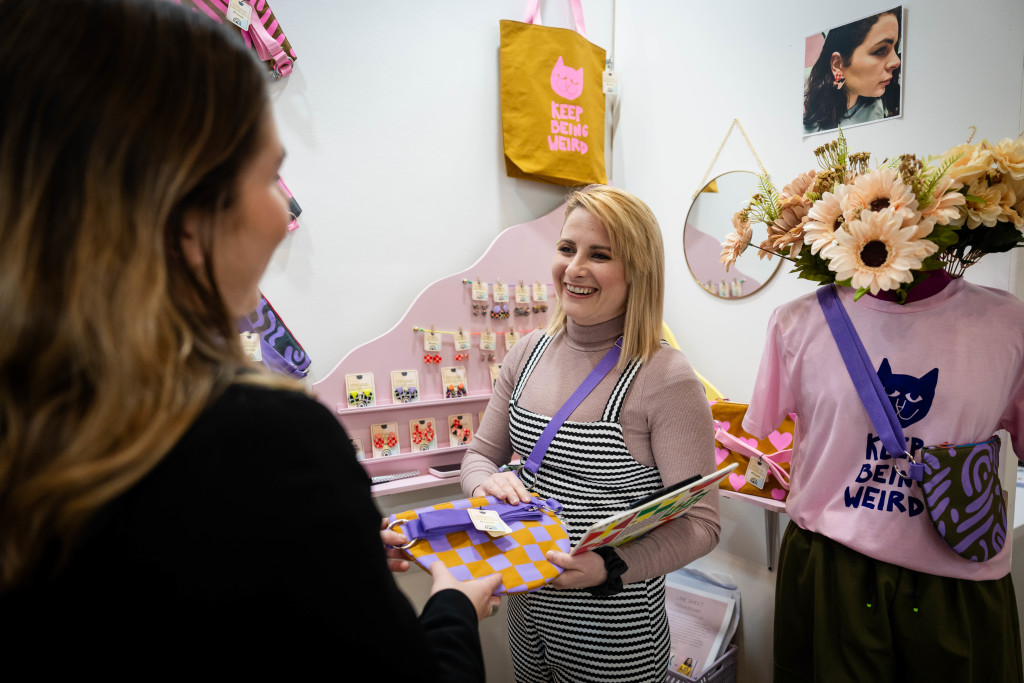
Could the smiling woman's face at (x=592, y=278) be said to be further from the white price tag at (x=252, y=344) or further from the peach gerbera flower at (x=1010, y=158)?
the white price tag at (x=252, y=344)

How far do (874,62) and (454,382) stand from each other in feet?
6.07

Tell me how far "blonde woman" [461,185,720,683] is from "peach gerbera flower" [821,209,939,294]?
40 cm

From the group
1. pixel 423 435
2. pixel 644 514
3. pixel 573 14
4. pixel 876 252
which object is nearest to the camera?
pixel 644 514

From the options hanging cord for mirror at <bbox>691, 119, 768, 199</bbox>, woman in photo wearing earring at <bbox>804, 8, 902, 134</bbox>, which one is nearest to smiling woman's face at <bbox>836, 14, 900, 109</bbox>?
woman in photo wearing earring at <bbox>804, 8, 902, 134</bbox>

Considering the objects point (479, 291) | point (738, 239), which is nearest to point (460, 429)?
point (479, 291)

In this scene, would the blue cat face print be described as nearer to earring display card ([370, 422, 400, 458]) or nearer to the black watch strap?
the black watch strap

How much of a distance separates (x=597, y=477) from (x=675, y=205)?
5.43 ft

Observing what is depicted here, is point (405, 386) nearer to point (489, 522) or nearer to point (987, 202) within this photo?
point (489, 522)

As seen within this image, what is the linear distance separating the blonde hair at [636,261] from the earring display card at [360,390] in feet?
3.57

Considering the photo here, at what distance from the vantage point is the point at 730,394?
8.11 feet

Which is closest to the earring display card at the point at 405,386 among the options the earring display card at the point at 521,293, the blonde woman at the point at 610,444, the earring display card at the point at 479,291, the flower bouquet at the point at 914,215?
the earring display card at the point at 479,291

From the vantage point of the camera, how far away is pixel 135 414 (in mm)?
490

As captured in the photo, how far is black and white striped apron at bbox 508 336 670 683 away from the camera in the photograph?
1.39 meters

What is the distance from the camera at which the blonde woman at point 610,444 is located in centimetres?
134
